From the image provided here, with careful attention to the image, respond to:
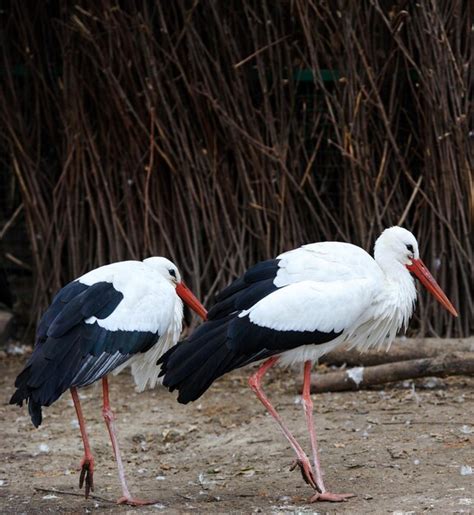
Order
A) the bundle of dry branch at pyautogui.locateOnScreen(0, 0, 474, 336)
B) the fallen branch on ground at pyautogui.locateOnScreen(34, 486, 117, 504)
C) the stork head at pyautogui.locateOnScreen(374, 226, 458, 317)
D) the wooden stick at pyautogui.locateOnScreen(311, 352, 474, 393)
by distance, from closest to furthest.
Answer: the fallen branch on ground at pyautogui.locateOnScreen(34, 486, 117, 504), the stork head at pyautogui.locateOnScreen(374, 226, 458, 317), the wooden stick at pyautogui.locateOnScreen(311, 352, 474, 393), the bundle of dry branch at pyautogui.locateOnScreen(0, 0, 474, 336)

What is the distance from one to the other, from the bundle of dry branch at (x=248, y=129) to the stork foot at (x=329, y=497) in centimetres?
274

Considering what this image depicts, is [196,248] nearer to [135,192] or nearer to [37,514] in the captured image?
[135,192]

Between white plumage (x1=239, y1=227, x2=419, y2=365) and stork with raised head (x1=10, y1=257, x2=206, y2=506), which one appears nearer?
stork with raised head (x1=10, y1=257, x2=206, y2=506)

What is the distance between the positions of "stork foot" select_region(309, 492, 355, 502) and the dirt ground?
0.15 ft

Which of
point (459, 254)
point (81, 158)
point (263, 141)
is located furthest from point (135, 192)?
point (459, 254)

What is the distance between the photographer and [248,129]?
823cm

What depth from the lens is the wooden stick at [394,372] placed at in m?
7.08

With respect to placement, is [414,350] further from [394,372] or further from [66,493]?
[66,493]

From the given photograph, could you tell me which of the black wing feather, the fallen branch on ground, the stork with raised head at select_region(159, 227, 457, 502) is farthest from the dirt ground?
the black wing feather

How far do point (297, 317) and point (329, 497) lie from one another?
839mm

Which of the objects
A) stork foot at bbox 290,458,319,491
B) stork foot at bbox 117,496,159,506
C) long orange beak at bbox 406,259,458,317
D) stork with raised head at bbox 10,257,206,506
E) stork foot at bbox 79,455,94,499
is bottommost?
stork foot at bbox 117,496,159,506

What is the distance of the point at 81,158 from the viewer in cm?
859

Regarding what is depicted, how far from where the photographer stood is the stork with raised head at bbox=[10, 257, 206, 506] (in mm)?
5527

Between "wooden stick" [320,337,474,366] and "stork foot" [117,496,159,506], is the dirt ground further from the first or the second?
"wooden stick" [320,337,474,366]
